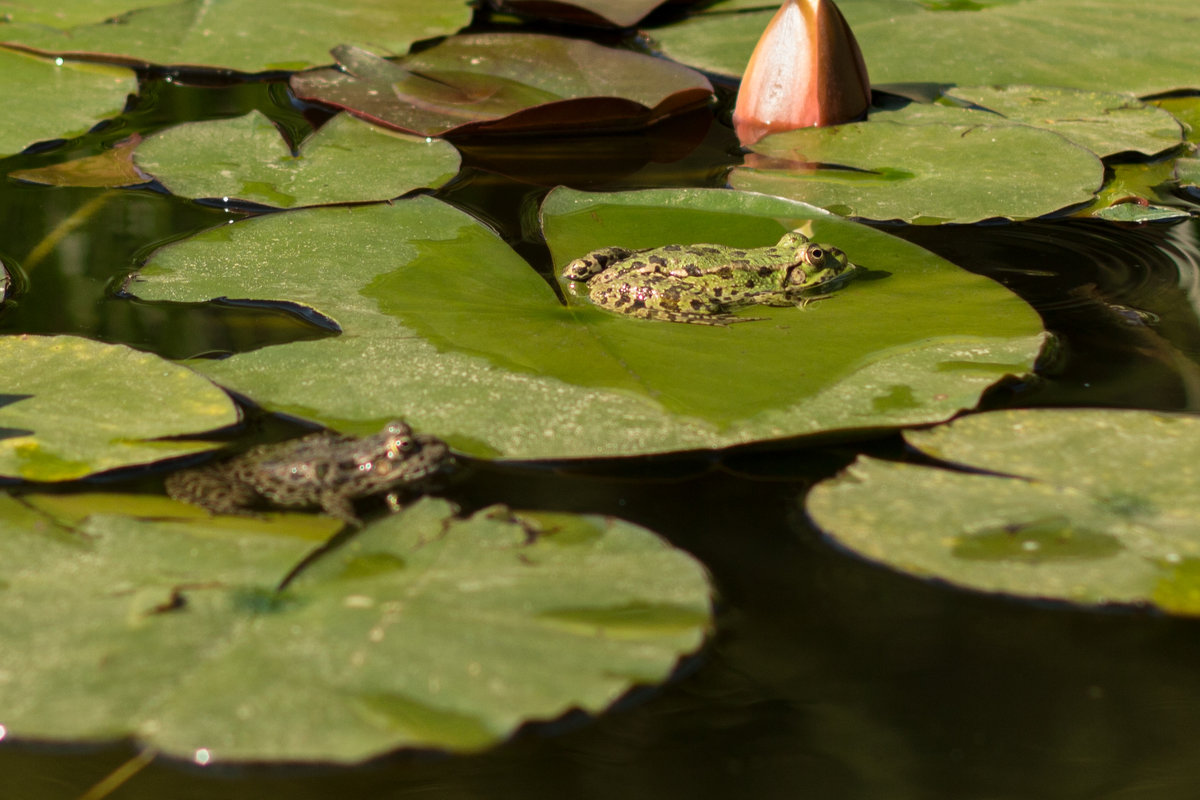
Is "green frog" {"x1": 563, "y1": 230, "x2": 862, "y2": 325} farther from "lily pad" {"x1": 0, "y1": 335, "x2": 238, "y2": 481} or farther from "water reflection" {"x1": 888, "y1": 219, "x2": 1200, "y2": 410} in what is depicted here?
"lily pad" {"x1": 0, "y1": 335, "x2": 238, "y2": 481}

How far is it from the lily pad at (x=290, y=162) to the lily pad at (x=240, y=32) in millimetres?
908

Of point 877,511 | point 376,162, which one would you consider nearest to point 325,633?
point 877,511

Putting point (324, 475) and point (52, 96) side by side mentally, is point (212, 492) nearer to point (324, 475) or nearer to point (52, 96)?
point (324, 475)

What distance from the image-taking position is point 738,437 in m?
2.33

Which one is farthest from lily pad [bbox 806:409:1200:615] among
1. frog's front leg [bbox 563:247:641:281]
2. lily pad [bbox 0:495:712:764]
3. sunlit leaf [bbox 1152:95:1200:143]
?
sunlit leaf [bbox 1152:95:1200:143]

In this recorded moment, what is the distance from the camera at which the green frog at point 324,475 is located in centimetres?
221

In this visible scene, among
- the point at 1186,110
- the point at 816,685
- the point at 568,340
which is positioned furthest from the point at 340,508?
the point at 1186,110

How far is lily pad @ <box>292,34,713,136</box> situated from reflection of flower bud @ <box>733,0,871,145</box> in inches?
→ 11.9

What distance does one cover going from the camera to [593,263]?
3158mm

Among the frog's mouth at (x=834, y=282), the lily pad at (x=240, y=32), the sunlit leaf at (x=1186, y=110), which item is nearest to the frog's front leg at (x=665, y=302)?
the frog's mouth at (x=834, y=282)

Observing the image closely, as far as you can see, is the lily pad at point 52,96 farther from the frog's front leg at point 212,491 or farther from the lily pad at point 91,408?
the frog's front leg at point 212,491

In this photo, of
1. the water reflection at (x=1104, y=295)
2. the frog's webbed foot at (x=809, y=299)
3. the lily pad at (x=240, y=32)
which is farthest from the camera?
the lily pad at (x=240, y=32)

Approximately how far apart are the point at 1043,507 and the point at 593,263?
5.05ft

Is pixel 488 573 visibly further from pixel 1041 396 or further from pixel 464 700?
pixel 1041 396
